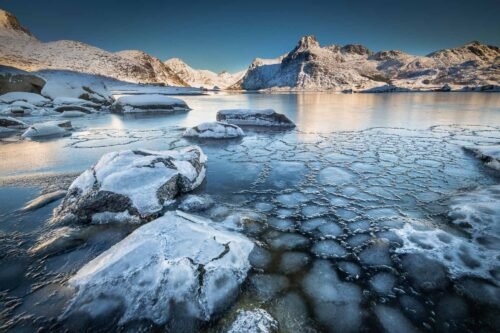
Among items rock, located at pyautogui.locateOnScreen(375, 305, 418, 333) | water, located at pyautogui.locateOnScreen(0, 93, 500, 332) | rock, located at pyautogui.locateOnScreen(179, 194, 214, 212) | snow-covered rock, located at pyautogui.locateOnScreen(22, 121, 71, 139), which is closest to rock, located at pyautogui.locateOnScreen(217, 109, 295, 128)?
water, located at pyautogui.locateOnScreen(0, 93, 500, 332)

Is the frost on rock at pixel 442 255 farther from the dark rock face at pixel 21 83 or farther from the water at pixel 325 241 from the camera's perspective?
the dark rock face at pixel 21 83

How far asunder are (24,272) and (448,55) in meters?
230

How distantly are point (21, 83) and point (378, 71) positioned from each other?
610ft

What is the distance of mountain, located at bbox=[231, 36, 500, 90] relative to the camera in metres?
110

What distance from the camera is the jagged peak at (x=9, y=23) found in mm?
93000

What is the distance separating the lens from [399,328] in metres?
1.48

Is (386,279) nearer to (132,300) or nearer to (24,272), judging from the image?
(132,300)

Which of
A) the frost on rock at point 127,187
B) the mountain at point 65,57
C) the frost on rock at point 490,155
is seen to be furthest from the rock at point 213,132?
the mountain at point 65,57

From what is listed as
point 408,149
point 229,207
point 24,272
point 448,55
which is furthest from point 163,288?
point 448,55

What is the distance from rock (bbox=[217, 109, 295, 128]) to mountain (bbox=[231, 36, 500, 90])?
98.7m

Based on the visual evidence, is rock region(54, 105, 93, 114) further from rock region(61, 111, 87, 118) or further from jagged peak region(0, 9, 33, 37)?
jagged peak region(0, 9, 33, 37)

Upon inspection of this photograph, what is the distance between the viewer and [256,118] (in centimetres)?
959

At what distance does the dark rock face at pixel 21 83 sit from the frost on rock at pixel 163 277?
2251cm

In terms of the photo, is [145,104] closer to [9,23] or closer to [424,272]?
[424,272]
